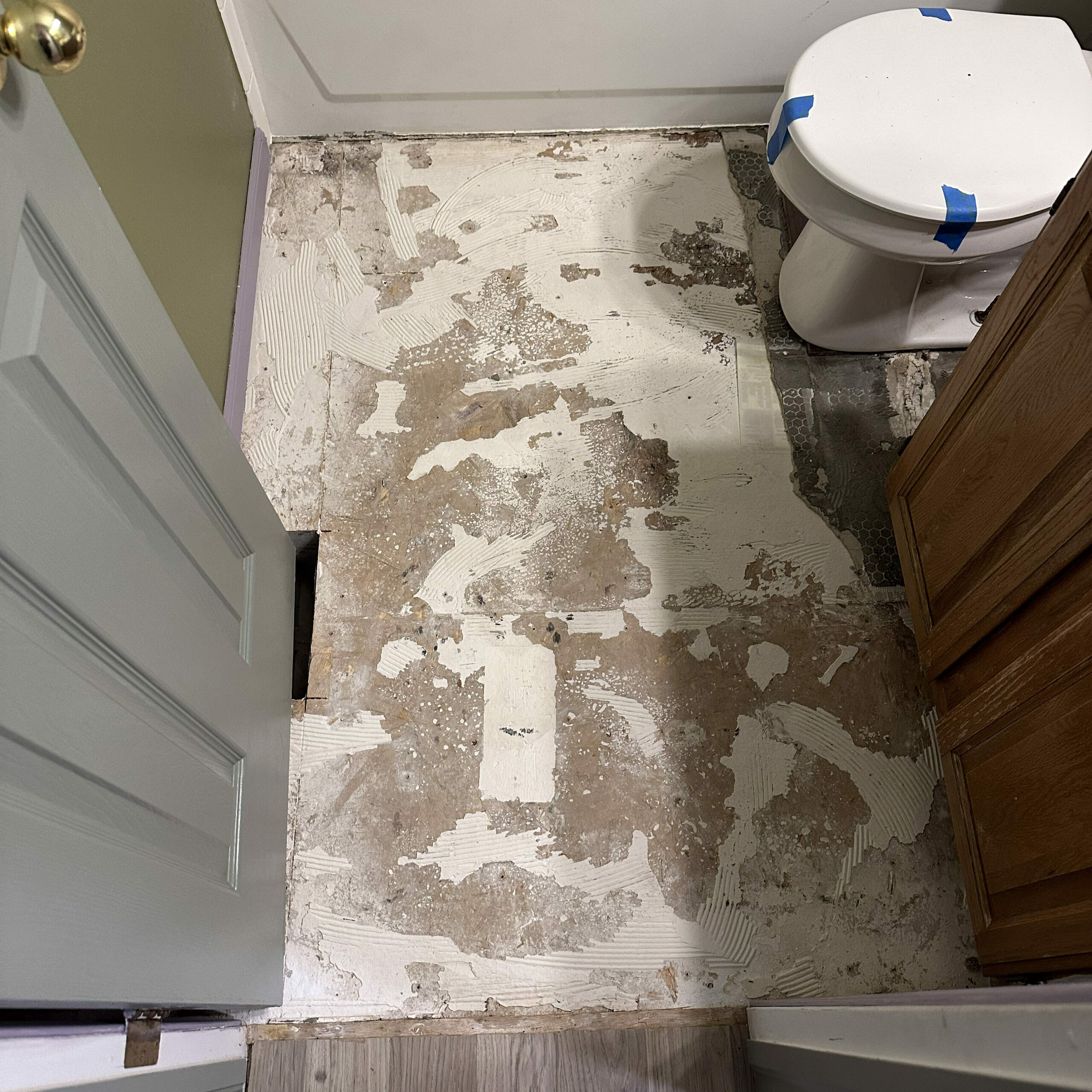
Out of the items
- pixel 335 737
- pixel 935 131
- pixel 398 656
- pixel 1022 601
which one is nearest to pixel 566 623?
pixel 398 656

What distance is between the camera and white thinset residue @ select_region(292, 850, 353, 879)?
1.11 meters

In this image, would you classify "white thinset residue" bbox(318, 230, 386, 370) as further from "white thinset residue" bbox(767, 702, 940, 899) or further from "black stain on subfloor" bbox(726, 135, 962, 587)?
"white thinset residue" bbox(767, 702, 940, 899)

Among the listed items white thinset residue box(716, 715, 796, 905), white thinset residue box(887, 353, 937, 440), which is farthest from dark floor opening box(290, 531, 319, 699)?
white thinset residue box(887, 353, 937, 440)

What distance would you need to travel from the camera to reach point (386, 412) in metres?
1.37

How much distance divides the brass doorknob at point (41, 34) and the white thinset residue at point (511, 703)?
926 mm

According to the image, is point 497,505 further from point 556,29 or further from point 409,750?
point 556,29

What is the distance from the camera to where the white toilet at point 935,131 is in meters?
1.05

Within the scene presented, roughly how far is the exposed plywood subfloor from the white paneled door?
0.29m

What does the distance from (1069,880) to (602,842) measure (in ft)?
1.82

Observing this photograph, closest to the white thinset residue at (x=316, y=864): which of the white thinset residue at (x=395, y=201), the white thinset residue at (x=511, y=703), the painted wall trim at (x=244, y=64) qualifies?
the white thinset residue at (x=511, y=703)

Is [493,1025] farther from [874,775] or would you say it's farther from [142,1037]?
[874,775]

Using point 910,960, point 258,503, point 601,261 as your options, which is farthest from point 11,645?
point 601,261

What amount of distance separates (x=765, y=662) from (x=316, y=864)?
0.71m

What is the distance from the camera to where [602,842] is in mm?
1136
